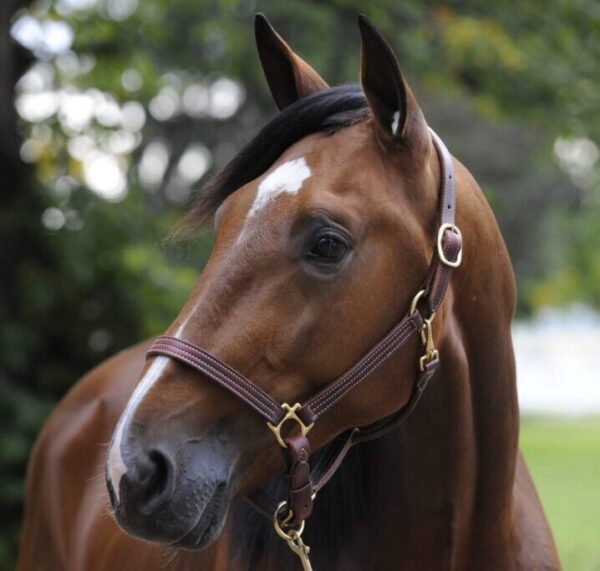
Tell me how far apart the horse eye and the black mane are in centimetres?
34

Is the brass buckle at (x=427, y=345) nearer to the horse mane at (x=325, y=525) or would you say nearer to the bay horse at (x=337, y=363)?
the bay horse at (x=337, y=363)

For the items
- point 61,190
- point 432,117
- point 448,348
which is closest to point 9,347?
point 61,190

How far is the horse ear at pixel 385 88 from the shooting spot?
2217 mm

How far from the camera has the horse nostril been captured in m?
Answer: 1.98

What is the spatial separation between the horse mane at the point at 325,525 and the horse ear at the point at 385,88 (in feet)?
2.69

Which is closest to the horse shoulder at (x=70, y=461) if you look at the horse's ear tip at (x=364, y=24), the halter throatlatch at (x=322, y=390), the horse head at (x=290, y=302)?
the halter throatlatch at (x=322, y=390)

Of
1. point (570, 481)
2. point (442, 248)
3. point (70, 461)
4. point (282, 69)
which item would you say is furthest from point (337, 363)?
point (570, 481)

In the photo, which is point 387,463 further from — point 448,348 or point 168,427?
point 168,427

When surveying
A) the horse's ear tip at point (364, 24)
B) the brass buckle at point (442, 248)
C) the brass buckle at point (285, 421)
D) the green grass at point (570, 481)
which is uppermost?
the green grass at point (570, 481)

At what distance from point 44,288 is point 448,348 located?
16.9 ft

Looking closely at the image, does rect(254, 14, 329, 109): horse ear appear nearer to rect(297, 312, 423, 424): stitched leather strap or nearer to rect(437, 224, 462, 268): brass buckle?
rect(437, 224, 462, 268): brass buckle

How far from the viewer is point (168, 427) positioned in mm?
2016

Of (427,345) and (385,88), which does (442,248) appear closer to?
(427,345)

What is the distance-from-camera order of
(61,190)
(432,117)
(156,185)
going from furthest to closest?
1. (432,117)
2. (156,185)
3. (61,190)
